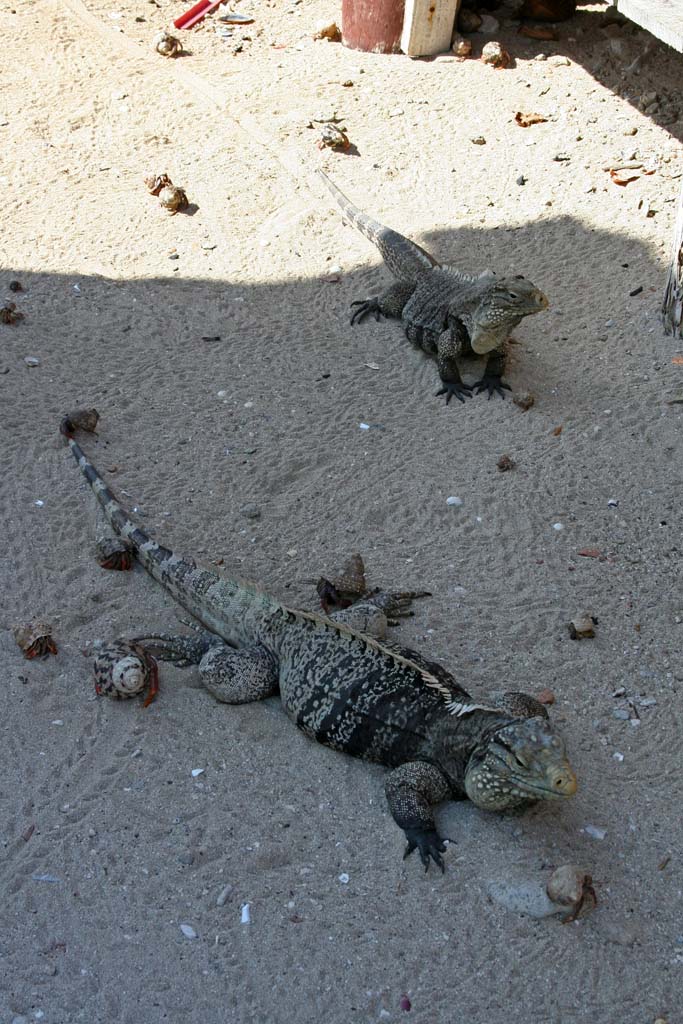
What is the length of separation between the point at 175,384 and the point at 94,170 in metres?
3.20

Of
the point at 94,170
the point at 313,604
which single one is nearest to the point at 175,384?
the point at 313,604

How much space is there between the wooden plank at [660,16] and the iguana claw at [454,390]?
2.64 metres

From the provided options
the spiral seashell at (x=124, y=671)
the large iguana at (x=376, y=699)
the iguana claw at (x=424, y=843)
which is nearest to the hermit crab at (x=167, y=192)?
the large iguana at (x=376, y=699)

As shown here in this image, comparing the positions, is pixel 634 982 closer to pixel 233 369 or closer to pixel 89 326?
pixel 233 369

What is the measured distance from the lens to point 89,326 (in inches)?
299

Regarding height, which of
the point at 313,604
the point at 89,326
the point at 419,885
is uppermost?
the point at 419,885

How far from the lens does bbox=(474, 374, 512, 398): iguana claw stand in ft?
22.7

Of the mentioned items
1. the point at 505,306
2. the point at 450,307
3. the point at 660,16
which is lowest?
the point at 450,307

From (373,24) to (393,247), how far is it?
3473 mm

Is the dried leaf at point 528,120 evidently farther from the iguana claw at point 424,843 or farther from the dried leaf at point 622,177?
the iguana claw at point 424,843

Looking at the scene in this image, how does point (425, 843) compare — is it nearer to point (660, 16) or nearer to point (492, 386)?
point (492, 386)

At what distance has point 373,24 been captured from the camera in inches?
396

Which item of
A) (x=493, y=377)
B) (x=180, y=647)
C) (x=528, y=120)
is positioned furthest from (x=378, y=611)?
(x=528, y=120)

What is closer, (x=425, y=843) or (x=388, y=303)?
(x=425, y=843)
